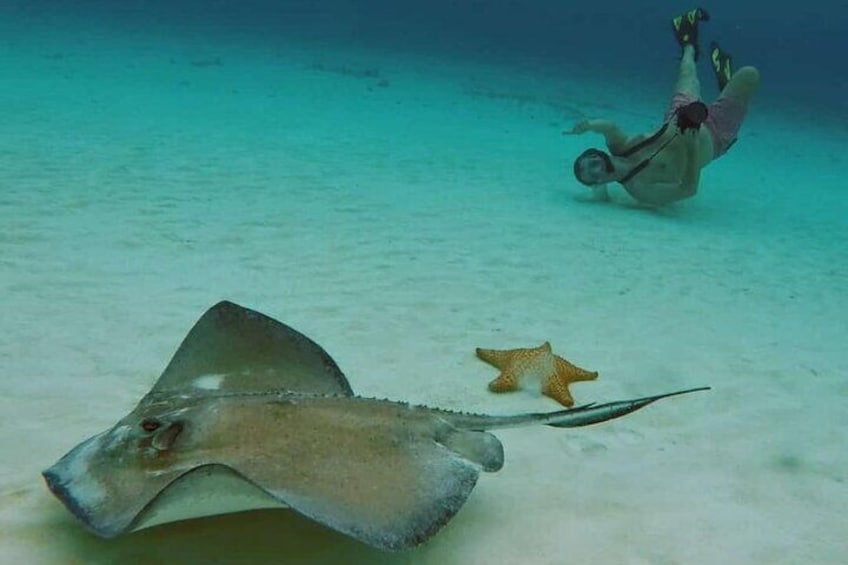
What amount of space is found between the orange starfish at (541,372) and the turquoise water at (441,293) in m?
0.08

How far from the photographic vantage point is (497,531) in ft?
8.52

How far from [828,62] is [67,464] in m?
44.4

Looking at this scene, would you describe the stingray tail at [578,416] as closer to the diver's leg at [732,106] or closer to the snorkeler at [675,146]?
the snorkeler at [675,146]

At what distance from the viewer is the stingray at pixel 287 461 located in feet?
6.49

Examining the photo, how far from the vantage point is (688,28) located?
31.8ft

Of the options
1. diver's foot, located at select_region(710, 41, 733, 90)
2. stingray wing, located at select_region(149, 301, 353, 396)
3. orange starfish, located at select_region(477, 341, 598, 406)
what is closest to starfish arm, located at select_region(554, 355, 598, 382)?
orange starfish, located at select_region(477, 341, 598, 406)

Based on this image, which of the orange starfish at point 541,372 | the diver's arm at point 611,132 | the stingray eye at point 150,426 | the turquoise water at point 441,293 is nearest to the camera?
the stingray eye at point 150,426

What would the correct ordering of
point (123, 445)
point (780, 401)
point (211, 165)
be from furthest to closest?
point (211, 165)
point (780, 401)
point (123, 445)

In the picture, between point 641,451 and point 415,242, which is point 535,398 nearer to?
point 641,451

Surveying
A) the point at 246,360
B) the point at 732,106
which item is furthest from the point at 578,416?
the point at 732,106

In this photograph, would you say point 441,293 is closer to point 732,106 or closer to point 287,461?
point 287,461

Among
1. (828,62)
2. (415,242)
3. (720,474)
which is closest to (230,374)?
(720,474)

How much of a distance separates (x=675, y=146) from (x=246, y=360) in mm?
6544

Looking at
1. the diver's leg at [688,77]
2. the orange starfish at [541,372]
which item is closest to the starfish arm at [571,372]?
the orange starfish at [541,372]
